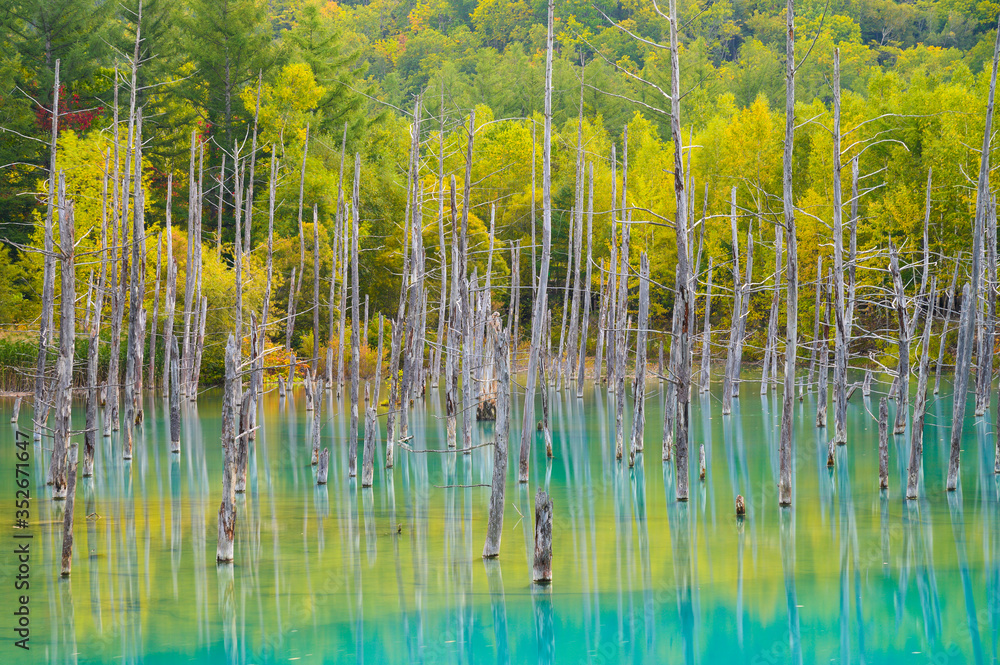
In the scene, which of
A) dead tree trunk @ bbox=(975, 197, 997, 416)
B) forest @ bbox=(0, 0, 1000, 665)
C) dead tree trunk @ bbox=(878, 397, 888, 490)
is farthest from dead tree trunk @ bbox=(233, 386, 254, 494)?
dead tree trunk @ bbox=(975, 197, 997, 416)

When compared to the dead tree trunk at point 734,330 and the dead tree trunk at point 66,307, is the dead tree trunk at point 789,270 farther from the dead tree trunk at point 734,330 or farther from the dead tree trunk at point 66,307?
the dead tree trunk at point 734,330

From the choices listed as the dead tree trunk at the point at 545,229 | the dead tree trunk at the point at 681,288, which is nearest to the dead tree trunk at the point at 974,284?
the dead tree trunk at the point at 681,288

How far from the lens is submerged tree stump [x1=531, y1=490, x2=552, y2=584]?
8.47m

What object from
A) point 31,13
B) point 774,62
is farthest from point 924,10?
point 31,13

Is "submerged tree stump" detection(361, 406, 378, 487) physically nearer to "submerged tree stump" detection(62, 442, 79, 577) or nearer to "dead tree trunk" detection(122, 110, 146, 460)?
"submerged tree stump" detection(62, 442, 79, 577)

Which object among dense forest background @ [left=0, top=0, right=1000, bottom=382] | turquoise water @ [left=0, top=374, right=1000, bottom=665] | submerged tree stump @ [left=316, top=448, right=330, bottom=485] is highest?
dense forest background @ [left=0, top=0, right=1000, bottom=382]

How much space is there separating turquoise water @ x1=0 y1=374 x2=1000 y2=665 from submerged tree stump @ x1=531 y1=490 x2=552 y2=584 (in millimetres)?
132

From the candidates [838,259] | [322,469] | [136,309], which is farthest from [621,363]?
[136,309]

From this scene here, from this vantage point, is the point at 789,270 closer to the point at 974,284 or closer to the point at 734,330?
the point at 974,284

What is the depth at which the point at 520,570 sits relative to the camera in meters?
9.41

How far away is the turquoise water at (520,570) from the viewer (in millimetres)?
7664

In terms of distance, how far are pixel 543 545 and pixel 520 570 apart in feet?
2.42

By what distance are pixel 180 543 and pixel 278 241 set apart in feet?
74.1

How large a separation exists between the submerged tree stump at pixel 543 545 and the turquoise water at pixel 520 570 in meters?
0.13
